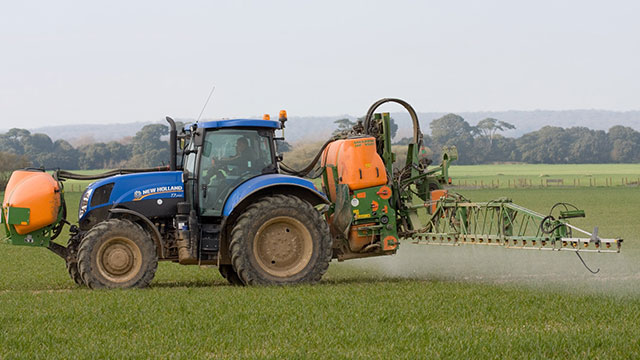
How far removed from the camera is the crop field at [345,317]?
8719 mm

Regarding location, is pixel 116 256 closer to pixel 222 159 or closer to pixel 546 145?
pixel 222 159

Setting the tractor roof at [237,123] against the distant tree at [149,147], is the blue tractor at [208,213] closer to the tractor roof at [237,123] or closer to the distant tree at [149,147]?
the tractor roof at [237,123]

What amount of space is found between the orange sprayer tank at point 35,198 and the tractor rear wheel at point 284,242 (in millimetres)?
2913

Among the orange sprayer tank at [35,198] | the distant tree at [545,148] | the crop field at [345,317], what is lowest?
the distant tree at [545,148]

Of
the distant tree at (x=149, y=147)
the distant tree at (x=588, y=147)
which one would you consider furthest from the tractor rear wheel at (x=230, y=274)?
the distant tree at (x=588, y=147)

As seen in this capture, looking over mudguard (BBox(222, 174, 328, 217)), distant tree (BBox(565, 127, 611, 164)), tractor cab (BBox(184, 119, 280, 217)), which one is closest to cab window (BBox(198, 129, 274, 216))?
tractor cab (BBox(184, 119, 280, 217))

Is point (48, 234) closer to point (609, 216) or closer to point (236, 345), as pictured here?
point (236, 345)

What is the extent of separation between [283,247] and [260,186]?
44.8 inches

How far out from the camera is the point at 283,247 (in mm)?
13938

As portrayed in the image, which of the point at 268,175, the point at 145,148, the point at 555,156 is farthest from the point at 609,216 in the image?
the point at 555,156

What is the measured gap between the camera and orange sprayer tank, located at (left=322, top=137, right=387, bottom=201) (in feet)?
48.3

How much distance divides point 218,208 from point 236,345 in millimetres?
5076

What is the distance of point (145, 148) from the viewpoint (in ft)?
379

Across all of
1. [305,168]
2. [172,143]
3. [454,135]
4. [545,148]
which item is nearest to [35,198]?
[172,143]
